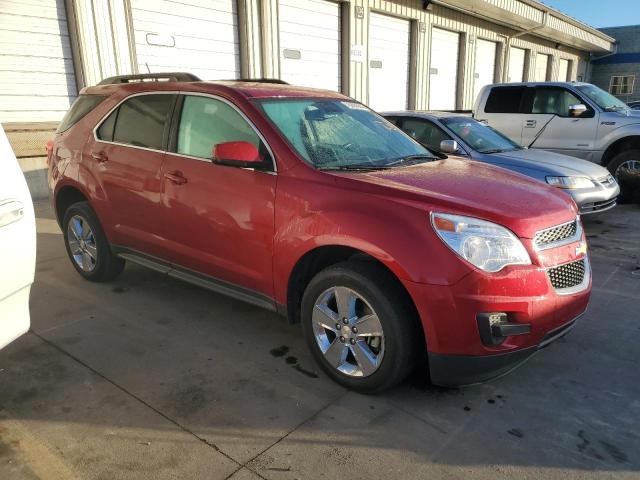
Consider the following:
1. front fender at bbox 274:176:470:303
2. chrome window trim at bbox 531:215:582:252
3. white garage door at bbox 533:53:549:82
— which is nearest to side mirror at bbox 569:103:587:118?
chrome window trim at bbox 531:215:582:252

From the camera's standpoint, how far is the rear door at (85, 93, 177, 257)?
3852 millimetres

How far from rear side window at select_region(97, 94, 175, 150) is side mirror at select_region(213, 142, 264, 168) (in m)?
0.91

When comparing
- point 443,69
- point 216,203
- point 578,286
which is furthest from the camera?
point 443,69

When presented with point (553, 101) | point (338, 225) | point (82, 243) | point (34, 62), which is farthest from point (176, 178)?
point (553, 101)

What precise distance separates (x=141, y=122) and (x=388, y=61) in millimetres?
11590

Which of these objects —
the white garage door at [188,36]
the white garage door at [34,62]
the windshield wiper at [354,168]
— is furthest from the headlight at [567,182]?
the white garage door at [34,62]

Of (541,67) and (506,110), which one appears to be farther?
(541,67)

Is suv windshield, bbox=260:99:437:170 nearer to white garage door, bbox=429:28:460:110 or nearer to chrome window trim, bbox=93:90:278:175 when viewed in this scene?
chrome window trim, bbox=93:90:278:175

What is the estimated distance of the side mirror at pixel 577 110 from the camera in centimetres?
791

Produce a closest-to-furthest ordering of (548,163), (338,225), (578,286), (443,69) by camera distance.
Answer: (338,225) → (578,286) → (548,163) → (443,69)

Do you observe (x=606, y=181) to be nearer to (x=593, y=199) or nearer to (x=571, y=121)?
(x=593, y=199)

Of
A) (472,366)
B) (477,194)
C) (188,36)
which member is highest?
(188,36)

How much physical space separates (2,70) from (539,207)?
26.4 ft

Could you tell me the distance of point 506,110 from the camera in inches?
347
